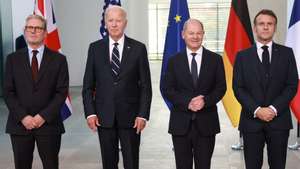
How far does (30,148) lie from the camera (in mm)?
3482

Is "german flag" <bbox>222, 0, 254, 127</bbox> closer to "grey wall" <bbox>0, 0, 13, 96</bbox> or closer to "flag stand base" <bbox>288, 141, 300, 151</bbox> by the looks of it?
"flag stand base" <bbox>288, 141, 300, 151</bbox>

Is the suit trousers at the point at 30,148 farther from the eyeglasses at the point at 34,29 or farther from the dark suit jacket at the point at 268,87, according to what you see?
the dark suit jacket at the point at 268,87

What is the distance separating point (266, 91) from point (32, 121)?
5.49 ft

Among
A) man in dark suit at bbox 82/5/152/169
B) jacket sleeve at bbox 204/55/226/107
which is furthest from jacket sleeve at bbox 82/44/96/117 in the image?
jacket sleeve at bbox 204/55/226/107

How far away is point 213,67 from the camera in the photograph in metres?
3.56

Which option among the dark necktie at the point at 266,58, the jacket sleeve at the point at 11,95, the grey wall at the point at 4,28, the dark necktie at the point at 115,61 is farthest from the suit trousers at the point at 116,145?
the grey wall at the point at 4,28

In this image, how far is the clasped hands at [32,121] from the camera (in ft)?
11.1

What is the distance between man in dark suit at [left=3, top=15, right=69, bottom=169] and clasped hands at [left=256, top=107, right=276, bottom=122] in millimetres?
1414

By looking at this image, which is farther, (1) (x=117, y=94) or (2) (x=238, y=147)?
(2) (x=238, y=147)

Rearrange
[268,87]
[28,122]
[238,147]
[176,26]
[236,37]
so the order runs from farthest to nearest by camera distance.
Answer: [238,147], [176,26], [236,37], [268,87], [28,122]

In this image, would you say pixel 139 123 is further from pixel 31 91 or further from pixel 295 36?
pixel 295 36

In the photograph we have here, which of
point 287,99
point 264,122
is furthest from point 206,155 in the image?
point 287,99

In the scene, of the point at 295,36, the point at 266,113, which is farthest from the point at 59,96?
the point at 295,36

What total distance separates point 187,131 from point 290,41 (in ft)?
A: 6.48
